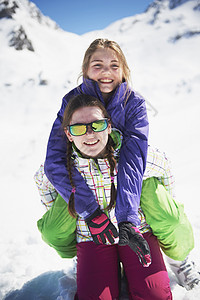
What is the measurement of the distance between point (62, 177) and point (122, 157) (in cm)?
40

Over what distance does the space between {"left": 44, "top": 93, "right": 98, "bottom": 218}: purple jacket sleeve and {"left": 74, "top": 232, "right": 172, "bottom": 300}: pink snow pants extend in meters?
0.32

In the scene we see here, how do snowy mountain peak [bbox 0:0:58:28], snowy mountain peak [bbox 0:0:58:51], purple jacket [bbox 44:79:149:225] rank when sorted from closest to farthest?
purple jacket [bbox 44:79:149:225] → snowy mountain peak [bbox 0:0:58:51] → snowy mountain peak [bbox 0:0:58:28]

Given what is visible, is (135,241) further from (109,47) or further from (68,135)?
(109,47)

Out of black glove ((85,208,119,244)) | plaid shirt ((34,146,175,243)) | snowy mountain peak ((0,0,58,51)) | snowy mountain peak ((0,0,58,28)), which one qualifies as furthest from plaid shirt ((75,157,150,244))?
snowy mountain peak ((0,0,58,28))

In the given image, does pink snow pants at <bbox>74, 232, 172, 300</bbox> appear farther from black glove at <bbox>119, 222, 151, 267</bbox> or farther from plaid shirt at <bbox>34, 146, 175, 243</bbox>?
black glove at <bbox>119, 222, 151, 267</bbox>

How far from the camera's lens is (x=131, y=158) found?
55.7 inches

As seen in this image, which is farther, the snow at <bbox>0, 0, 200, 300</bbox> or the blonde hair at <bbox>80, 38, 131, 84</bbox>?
the snow at <bbox>0, 0, 200, 300</bbox>

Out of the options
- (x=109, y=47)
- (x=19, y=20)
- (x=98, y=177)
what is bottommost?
(x=98, y=177)

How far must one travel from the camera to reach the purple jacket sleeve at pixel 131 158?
1.34 metres

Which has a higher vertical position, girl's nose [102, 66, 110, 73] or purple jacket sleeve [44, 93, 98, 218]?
girl's nose [102, 66, 110, 73]

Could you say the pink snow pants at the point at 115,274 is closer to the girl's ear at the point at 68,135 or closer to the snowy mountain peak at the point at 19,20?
the girl's ear at the point at 68,135

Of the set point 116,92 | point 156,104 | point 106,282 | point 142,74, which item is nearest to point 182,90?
point 156,104

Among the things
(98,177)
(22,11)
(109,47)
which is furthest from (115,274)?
(22,11)

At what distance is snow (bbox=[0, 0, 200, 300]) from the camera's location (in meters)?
2.09
